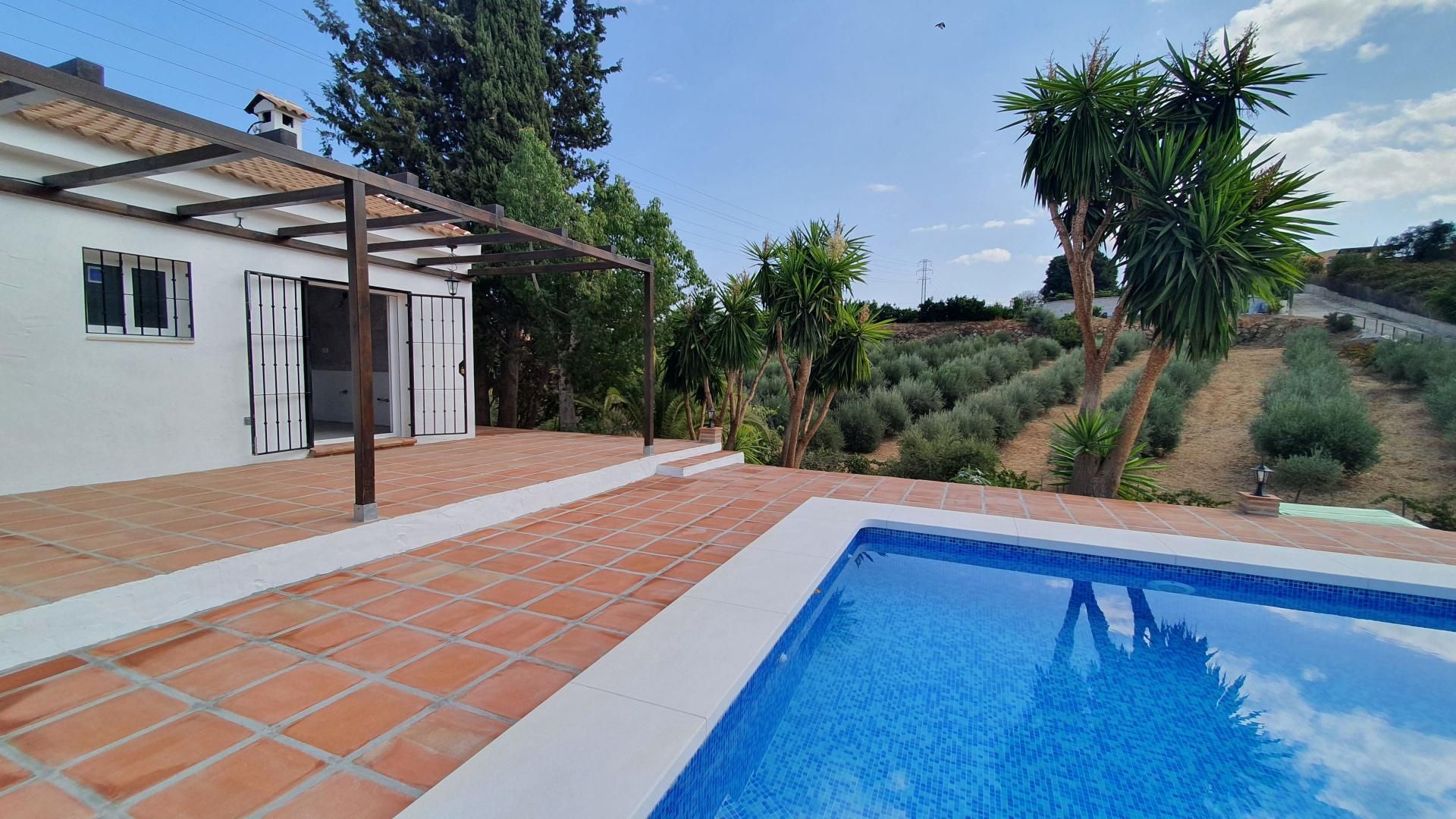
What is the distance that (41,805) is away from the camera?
1612 mm

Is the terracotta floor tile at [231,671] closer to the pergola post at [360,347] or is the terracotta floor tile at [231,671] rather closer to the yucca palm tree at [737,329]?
the pergola post at [360,347]

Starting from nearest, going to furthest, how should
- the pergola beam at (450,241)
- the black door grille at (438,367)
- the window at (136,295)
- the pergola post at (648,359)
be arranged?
the window at (136,295)
the pergola beam at (450,241)
the pergola post at (648,359)
the black door grille at (438,367)

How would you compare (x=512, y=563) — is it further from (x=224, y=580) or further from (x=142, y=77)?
(x=142, y=77)

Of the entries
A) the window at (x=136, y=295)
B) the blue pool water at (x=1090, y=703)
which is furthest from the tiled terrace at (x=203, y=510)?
the blue pool water at (x=1090, y=703)

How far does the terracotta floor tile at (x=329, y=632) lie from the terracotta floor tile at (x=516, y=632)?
0.53m

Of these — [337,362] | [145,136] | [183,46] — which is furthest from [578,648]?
[183,46]

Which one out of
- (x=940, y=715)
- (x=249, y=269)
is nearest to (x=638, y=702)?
(x=940, y=715)

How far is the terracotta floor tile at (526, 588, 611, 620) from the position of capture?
298 cm

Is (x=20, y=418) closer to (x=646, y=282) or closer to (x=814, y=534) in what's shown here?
(x=646, y=282)

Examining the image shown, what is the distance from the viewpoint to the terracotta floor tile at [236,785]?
162 cm

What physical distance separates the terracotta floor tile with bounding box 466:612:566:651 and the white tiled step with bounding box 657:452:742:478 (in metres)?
3.87

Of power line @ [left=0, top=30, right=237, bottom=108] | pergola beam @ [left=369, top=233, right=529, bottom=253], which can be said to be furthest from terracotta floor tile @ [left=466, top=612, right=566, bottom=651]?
power line @ [left=0, top=30, right=237, bottom=108]

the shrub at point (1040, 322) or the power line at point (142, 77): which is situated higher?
the power line at point (142, 77)

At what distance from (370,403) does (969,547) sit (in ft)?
15.0
